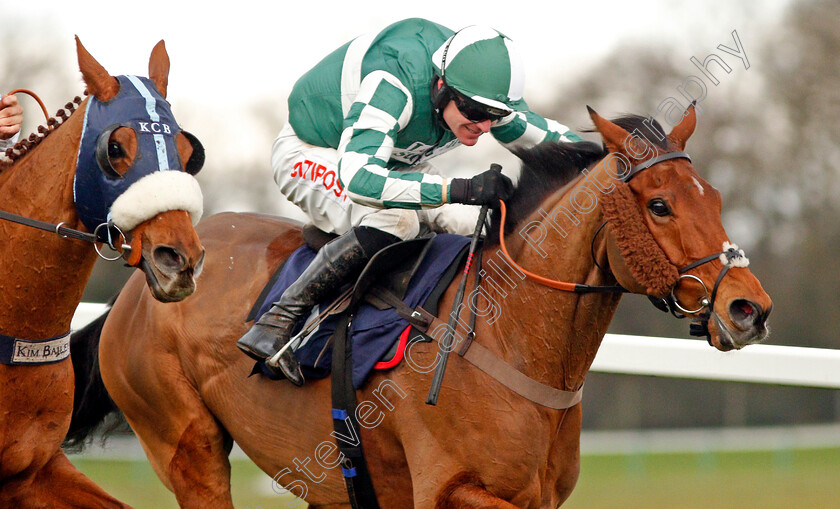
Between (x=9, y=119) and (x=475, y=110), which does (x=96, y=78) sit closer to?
(x=9, y=119)

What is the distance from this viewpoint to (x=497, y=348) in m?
3.20

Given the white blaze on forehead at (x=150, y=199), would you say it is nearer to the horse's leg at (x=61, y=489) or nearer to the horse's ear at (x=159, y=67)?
the horse's ear at (x=159, y=67)

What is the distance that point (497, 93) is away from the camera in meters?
3.33

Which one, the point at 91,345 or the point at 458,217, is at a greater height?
the point at 458,217

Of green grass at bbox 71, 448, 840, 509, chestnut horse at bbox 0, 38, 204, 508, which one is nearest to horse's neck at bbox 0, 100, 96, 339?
chestnut horse at bbox 0, 38, 204, 508

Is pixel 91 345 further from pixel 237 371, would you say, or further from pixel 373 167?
pixel 373 167

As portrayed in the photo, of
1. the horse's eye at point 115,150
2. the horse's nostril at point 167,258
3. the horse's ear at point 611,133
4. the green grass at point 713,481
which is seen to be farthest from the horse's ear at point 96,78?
the green grass at point 713,481

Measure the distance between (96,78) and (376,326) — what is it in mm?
1263

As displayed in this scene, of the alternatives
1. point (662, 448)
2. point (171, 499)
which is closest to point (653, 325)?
point (662, 448)

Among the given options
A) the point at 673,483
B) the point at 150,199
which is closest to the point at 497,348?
the point at 150,199

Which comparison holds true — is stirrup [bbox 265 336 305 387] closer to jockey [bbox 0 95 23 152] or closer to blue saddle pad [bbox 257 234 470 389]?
blue saddle pad [bbox 257 234 470 389]

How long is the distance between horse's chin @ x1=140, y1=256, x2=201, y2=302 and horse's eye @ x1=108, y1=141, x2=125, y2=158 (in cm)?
33

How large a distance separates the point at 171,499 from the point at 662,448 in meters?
5.49

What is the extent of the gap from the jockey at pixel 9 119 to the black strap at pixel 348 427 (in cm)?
135
